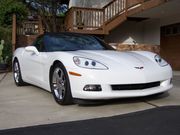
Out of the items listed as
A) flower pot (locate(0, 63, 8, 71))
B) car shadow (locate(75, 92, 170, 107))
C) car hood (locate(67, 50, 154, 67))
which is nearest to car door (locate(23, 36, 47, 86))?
car hood (locate(67, 50, 154, 67))

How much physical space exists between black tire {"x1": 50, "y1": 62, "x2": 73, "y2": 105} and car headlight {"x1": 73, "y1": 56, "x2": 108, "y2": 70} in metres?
0.28

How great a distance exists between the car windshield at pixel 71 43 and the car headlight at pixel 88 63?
0.86 m

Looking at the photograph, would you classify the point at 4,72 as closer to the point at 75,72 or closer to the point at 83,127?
the point at 75,72

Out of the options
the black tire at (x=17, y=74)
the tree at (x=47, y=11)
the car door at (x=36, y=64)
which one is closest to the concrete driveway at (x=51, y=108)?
the car door at (x=36, y=64)

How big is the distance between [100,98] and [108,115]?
38 centimetres

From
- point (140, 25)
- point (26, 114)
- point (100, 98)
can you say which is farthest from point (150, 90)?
point (140, 25)

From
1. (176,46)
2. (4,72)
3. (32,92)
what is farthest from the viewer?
(176,46)

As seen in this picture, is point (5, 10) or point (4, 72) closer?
point (4, 72)

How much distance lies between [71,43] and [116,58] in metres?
1.20

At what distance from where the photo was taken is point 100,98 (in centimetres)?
538

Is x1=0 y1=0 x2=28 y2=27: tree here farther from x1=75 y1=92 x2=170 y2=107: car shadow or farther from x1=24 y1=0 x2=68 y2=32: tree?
x1=75 y1=92 x2=170 y2=107: car shadow

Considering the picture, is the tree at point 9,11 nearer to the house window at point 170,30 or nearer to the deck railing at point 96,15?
the deck railing at point 96,15

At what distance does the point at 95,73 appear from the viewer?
5.30 metres

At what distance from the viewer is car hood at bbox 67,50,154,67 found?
555 cm
